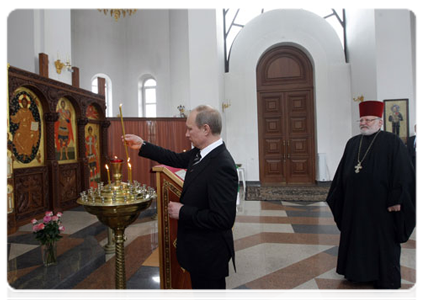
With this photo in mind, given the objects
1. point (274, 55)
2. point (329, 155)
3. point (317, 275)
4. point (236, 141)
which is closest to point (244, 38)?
point (274, 55)

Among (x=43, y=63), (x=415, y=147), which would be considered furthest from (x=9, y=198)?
(x=415, y=147)

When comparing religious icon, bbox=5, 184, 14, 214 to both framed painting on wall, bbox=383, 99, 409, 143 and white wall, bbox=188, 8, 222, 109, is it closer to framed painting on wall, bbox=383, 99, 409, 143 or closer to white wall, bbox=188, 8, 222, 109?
white wall, bbox=188, 8, 222, 109

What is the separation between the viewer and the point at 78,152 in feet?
21.4

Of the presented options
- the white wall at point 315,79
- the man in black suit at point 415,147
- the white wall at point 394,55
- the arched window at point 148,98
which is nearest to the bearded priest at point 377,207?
the man in black suit at point 415,147

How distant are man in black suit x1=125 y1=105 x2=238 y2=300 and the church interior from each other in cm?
54

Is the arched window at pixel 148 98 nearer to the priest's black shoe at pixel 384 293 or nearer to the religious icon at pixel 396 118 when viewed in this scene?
the religious icon at pixel 396 118

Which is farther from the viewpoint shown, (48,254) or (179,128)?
(179,128)

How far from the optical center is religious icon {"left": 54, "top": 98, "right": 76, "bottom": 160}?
5887mm

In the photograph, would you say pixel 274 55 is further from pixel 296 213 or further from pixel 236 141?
pixel 296 213

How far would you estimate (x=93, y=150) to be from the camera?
23.3 ft

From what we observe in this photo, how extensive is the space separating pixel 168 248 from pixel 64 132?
4.73m

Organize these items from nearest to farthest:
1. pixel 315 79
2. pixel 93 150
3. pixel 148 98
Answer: pixel 93 150 < pixel 315 79 < pixel 148 98

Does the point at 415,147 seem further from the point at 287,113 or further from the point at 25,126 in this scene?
the point at 25,126

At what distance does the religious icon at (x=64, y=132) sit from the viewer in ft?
19.3
